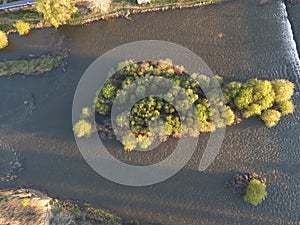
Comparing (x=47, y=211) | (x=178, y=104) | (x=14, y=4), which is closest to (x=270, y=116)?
(x=178, y=104)

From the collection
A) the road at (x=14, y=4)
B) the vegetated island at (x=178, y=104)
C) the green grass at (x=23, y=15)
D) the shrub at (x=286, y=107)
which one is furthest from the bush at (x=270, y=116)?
the road at (x=14, y=4)

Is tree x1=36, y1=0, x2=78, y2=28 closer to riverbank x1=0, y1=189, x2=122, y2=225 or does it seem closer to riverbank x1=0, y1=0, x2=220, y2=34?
riverbank x1=0, y1=0, x2=220, y2=34

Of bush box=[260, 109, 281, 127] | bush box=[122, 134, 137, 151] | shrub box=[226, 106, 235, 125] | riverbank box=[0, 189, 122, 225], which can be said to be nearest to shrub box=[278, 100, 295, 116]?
bush box=[260, 109, 281, 127]

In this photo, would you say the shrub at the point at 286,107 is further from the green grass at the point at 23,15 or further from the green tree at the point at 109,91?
the green grass at the point at 23,15

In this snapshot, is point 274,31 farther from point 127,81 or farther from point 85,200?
point 85,200

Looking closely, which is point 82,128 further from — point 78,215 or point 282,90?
point 282,90

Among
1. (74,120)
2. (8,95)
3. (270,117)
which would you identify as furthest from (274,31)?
(8,95)
